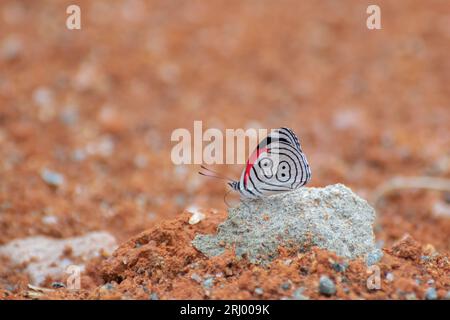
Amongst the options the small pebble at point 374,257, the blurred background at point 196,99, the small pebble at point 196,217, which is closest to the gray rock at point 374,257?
the small pebble at point 374,257

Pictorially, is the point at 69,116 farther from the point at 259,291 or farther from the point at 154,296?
the point at 259,291

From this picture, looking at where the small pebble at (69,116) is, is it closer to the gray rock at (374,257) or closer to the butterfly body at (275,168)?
the butterfly body at (275,168)

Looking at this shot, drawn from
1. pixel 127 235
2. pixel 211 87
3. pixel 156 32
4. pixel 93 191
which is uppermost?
pixel 156 32

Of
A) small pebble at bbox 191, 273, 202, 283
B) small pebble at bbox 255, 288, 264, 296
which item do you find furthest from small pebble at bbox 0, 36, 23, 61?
small pebble at bbox 255, 288, 264, 296

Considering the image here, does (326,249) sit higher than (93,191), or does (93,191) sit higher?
(93,191)

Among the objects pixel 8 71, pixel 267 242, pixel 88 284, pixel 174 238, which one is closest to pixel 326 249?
pixel 267 242

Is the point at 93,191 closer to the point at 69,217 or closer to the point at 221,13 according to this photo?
the point at 69,217

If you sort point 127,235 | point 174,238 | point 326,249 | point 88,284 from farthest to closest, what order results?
point 127,235 < point 88,284 < point 174,238 < point 326,249
